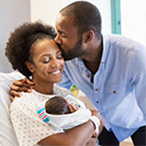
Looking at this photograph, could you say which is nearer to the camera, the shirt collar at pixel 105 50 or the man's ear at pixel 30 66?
the man's ear at pixel 30 66

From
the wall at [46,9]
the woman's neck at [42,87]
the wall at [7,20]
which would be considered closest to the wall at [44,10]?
the wall at [46,9]

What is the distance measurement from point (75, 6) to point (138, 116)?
3.22 ft

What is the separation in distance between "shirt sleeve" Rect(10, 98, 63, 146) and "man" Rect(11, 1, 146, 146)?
204 millimetres

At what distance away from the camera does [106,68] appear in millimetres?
1639

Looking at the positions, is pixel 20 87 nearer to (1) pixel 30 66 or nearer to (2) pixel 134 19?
(1) pixel 30 66

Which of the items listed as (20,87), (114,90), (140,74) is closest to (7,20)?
(20,87)

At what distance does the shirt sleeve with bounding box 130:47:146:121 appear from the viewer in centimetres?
146

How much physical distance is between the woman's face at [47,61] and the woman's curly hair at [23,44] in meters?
0.06

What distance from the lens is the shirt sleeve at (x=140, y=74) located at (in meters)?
1.46

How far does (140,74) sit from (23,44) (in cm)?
76

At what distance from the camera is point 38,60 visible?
4.41ft

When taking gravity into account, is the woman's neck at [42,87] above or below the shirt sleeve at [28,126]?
above

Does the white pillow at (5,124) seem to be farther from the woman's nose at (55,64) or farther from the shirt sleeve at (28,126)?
the woman's nose at (55,64)

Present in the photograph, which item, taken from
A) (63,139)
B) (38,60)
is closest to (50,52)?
(38,60)
